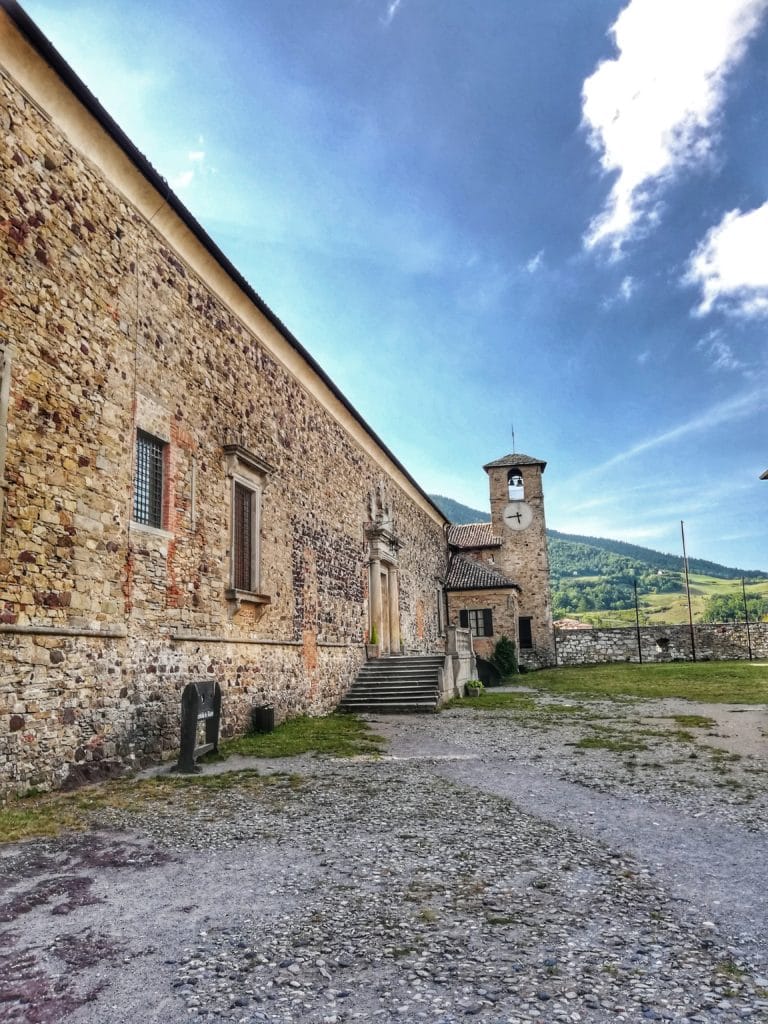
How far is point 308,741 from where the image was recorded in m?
9.81

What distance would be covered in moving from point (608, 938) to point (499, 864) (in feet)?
3.90

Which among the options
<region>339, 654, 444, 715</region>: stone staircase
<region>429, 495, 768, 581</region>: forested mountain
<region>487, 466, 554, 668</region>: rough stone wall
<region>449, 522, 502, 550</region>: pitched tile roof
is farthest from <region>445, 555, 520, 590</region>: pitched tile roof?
<region>429, 495, 768, 581</region>: forested mountain

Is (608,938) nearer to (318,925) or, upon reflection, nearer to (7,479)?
(318,925)

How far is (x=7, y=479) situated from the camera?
6.23m

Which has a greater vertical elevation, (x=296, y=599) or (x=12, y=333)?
Result: (x=12, y=333)

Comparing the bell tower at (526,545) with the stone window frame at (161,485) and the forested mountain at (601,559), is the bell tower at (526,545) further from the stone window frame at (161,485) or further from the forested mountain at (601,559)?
the forested mountain at (601,559)

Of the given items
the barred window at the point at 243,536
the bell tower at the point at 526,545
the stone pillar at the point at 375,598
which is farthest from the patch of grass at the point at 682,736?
the bell tower at the point at 526,545

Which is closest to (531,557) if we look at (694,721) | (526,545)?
(526,545)

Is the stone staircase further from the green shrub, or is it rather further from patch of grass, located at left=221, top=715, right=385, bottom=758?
the green shrub

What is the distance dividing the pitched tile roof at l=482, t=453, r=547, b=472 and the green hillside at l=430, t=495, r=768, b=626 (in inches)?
781

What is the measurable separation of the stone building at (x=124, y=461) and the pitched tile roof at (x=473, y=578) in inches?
620

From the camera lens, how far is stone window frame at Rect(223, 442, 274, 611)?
10.4 m

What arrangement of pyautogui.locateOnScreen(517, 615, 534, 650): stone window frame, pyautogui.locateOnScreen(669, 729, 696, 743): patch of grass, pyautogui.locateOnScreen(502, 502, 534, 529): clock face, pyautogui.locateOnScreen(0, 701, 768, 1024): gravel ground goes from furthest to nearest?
pyautogui.locateOnScreen(502, 502, 534, 529): clock face, pyautogui.locateOnScreen(517, 615, 534, 650): stone window frame, pyautogui.locateOnScreen(669, 729, 696, 743): patch of grass, pyautogui.locateOnScreen(0, 701, 768, 1024): gravel ground

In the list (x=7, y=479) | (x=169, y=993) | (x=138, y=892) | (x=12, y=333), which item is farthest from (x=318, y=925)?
(x=12, y=333)
